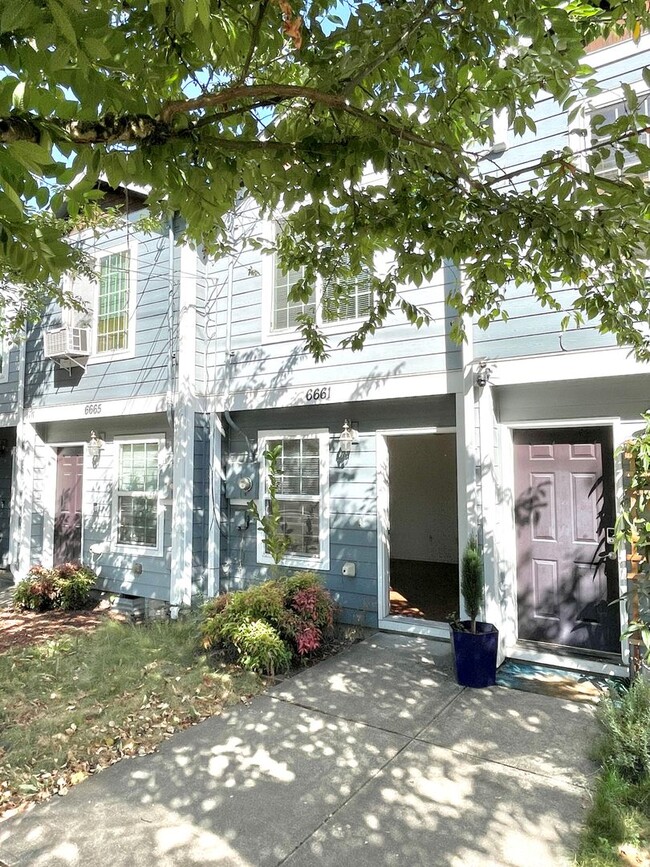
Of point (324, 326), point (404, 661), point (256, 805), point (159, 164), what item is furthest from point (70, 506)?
point (159, 164)

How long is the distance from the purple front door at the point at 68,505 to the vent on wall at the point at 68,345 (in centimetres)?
160

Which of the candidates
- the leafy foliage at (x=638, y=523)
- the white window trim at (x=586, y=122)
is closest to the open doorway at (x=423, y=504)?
the leafy foliage at (x=638, y=523)

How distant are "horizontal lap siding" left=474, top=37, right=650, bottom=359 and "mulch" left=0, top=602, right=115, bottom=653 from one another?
18.8 feet

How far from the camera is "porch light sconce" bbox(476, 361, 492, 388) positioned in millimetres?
5105

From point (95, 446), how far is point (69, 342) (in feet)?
5.37

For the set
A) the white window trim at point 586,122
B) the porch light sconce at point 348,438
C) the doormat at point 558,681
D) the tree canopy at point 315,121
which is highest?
the white window trim at point 586,122

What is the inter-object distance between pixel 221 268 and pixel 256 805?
6.27m

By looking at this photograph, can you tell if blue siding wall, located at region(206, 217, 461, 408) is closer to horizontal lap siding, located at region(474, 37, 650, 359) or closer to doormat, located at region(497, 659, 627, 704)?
horizontal lap siding, located at region(474, 37, 650, 359)

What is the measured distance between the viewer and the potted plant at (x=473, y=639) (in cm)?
449

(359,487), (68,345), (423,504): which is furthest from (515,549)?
(68,345)

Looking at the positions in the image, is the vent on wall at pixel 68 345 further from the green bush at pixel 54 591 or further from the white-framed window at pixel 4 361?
the green bush at pixel 54 591

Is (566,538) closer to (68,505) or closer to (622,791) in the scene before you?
(622,791)

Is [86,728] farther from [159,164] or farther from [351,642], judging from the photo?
[159,164]

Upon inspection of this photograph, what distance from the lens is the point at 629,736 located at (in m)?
3.25
